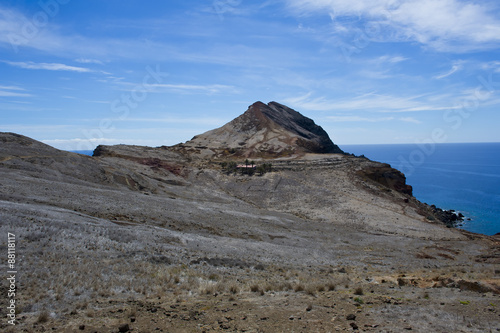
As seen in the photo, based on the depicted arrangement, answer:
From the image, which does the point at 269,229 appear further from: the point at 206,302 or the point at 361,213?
the point at 206,302

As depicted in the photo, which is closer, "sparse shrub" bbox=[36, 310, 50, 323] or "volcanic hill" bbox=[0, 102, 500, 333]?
"sparse shrub" bbox=[36, 310, 50, 323]

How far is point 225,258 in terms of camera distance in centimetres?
1759

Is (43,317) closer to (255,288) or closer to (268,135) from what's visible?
(255,288)

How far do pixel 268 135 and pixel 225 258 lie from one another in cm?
6682

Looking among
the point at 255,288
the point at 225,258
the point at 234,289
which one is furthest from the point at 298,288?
the point at 225,258

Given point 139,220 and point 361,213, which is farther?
point 361,213

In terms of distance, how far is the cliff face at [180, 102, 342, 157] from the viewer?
76.1 metres

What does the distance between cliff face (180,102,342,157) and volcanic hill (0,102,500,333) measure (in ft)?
84.0

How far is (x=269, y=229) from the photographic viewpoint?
30.0 m

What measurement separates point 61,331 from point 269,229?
2278cm

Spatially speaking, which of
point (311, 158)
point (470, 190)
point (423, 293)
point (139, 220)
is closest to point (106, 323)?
point (423, 293)

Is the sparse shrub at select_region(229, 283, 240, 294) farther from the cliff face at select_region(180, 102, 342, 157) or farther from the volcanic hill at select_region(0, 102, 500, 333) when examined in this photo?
the cliff face at select_region(180, 102, 342, 157)

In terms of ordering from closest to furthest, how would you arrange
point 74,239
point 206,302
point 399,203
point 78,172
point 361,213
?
point 206,302 → point 74,239 → point 78,172 → point 361,213 → point 399,203

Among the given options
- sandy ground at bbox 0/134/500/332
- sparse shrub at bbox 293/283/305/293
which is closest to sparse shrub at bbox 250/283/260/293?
sandy ground at bbox 0/134/500/332
